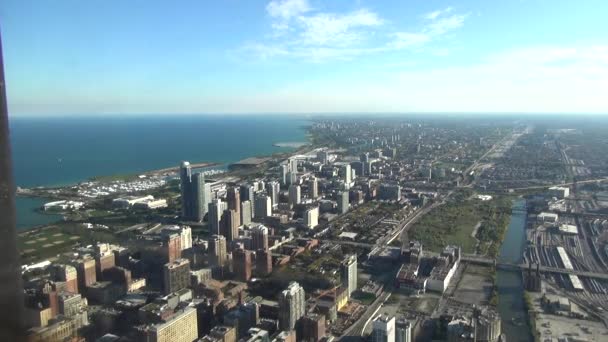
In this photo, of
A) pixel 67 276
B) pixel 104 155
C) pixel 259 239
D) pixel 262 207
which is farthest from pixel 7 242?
pixel 104 155

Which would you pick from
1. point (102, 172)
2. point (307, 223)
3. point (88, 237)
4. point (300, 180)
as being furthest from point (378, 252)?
point (102, 172)

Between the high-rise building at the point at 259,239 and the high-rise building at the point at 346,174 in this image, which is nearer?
the high-rise building at the point at 259,239

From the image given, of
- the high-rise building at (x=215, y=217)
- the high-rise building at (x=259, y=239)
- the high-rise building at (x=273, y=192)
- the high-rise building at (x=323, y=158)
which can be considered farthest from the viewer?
the high-rise building at (x=323, y=158)

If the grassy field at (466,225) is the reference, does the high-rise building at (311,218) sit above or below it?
above

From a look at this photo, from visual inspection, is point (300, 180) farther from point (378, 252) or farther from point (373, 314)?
point (373, 314)

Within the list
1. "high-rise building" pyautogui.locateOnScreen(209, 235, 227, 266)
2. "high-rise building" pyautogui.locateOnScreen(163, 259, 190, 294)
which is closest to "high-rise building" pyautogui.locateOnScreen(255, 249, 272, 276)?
"high-rise building" pyautogui.locateOnScreen(209, 235, 227, 266)

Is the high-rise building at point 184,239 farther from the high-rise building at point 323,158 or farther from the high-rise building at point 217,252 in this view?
the high-rise building at point 323,158

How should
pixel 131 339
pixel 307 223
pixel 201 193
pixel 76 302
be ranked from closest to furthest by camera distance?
pixel 131 339 → pixel 76 302 → pixel 307 223 → pixel 201 193

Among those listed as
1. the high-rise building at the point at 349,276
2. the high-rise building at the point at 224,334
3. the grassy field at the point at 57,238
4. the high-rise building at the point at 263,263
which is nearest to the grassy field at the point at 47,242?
the grassy field at the point at 57,238
